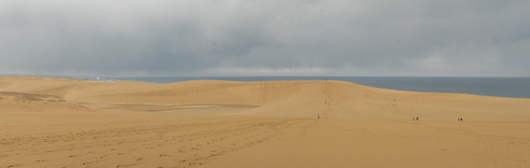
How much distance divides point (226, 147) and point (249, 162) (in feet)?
4.83

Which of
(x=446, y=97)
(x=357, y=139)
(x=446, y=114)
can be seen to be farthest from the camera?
(x=446, y=97)

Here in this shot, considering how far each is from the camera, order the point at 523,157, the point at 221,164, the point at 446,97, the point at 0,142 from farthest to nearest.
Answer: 1. the point at 446,97
2. the point at 0,142
3. the point at 523,157
4. the point at 221,164

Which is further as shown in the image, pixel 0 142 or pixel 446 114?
pixel 446 114

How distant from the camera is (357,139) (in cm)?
830

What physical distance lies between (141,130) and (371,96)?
31.6 metres

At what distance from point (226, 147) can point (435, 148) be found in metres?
6.23

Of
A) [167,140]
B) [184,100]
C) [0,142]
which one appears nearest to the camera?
[0,142]

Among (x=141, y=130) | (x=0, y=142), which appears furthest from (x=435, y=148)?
(x=0, y=142)

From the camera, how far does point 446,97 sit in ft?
106

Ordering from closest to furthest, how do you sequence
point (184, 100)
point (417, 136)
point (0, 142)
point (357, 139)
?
point (0, 142)
point (357, 139)
point (417, 136)
point (184, 100)

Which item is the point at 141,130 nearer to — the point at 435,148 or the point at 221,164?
the point at 221,164

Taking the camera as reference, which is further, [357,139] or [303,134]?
[303,134]

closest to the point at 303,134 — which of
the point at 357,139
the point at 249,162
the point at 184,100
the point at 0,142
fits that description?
the point at 357,139

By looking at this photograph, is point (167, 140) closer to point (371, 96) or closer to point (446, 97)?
point (371, 96)
